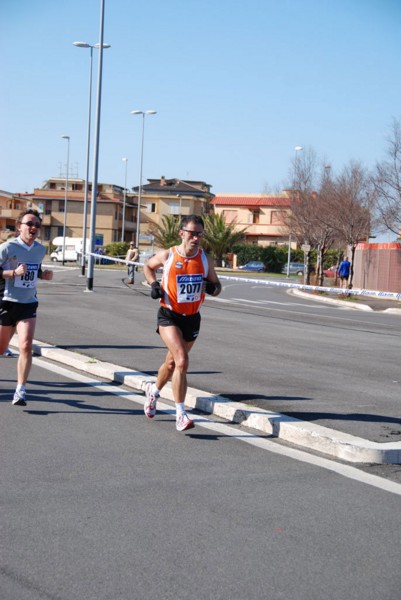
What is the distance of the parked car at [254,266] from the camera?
79.3 meters

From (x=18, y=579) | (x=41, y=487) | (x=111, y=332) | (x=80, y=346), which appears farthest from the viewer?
(x=111, y=332)

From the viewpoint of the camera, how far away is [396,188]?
1363 inches

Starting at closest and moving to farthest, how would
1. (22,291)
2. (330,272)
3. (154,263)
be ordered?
(154,263), (22,291), (330,272)

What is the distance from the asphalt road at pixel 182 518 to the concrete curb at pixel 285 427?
198mm

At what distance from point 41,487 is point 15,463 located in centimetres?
64

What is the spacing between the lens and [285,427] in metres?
7.11

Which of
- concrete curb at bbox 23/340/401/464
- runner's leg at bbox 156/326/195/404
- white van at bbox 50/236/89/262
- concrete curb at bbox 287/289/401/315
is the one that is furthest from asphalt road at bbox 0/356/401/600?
white van at bbox 50/236/89/262

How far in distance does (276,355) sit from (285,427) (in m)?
5.18

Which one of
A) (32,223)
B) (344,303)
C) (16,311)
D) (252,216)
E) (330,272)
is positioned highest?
(252,216)

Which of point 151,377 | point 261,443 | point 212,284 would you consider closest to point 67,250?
point 151,377

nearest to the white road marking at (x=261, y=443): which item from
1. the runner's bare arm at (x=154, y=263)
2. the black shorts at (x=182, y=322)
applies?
the black shorts at (x=182, y=322)

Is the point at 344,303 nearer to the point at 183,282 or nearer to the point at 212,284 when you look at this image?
the point at 212,284

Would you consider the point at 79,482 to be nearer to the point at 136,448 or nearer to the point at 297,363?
the point at 136,448

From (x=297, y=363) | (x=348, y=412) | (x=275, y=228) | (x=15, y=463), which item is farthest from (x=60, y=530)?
(x=275, y=228)
